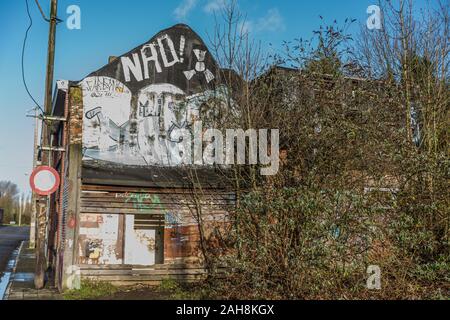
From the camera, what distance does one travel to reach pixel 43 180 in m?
11.2

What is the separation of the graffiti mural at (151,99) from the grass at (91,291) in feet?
10.8

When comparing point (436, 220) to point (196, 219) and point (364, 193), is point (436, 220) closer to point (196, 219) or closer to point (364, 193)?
point (364, 193)

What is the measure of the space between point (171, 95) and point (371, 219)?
708cm

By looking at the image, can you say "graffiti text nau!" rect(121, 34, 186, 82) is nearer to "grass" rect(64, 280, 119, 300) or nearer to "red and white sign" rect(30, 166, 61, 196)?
"red and white sign" rect(30, 166, 61, 196)

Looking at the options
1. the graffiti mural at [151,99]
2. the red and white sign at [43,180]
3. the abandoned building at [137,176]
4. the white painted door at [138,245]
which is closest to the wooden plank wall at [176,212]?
the abandoned building at [137,176]

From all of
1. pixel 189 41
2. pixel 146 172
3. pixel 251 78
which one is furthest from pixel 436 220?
pixel 189 41

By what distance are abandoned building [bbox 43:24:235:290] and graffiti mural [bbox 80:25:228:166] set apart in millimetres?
28

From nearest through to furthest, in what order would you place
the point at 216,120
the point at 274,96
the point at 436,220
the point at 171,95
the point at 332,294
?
the point at 332,294
the point at 436,220
the point at 274,96
the point at 216,120
the point at 171,95

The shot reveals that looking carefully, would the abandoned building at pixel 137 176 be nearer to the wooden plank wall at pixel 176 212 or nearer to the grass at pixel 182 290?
the wooden plank wall at pixel 176 212

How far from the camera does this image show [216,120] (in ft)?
39.5

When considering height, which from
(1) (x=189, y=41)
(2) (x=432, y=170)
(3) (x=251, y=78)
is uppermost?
(1) (x=189, y=41)

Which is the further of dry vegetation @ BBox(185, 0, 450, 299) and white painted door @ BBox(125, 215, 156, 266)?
white painted door @ BBox(125, 215, 156, 266)

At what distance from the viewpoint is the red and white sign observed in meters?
11.1

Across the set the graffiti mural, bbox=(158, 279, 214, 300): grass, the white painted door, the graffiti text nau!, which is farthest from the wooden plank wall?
the graffiti text nau!
